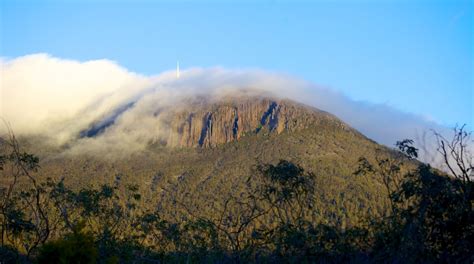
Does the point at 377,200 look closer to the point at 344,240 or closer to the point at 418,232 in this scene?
the point at 344,240

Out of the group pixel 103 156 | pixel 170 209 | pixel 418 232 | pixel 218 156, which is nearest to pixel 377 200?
pixel 170 209

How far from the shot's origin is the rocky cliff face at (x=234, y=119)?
339 ft

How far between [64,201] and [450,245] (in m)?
18.6

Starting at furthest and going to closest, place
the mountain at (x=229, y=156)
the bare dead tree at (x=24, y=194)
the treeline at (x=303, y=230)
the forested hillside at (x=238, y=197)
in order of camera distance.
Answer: the mountain at (x=229, y=156) → the forested hillside at (x=238, y=197) → the treeline at (x=303, y=230) → the bare dead tree at (x=24, y=194)

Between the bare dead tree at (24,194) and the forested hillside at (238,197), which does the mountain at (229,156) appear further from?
the bare dead tree at (24,194)

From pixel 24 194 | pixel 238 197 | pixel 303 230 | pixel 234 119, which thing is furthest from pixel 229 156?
pixel 303 230

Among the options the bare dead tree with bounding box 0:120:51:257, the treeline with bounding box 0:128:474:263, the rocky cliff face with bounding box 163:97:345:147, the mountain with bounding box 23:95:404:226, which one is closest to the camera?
the bare dead tree with bounding box 0:120:51:257

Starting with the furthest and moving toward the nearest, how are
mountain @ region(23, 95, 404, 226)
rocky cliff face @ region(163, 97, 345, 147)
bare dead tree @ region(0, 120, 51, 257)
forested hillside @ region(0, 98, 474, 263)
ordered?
rocky cliff face @ region(163, 97, 345, 147)
mountain @ region(23, 95, 404, 226)
forested hillside @ region(0, 98, 474, 263)
bare dead tree @ region(0, 120, 51, 257)

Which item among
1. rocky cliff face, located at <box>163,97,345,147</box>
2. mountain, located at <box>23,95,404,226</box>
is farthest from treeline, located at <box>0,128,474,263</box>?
rocky cliff face, located at <box>163,97,345,147</box>

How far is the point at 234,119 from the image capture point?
120 meters

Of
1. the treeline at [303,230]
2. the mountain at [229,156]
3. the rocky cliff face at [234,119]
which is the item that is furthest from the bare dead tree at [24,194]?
the rocky cliff face at [234,119]

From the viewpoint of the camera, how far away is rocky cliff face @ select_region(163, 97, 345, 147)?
4072 inches

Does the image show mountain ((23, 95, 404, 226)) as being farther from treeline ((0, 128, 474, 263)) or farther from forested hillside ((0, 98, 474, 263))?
treeline ((0, 128, 474, 263))

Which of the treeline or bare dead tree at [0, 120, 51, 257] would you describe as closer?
bare dead tree at [0, 120, 51, 257]
